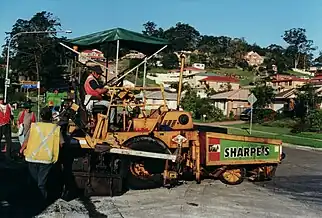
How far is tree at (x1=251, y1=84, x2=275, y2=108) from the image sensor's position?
54.5 metres

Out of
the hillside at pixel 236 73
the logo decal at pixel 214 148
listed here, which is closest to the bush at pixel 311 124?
the logo decal at pixel 214 148

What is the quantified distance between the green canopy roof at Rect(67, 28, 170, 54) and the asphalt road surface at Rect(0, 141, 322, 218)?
10.1ft

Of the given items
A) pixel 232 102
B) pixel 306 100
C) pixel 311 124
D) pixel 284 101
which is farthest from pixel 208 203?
pixel 232 102

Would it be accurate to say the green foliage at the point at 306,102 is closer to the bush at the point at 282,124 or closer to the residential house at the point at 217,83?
the bush at the point at 282,124

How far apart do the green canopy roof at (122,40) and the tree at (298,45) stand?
472 feet

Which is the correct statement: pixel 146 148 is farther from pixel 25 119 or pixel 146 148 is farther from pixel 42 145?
pixel 25 119

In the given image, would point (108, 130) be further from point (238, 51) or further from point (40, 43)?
point (238, 51)

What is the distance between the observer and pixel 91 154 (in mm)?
9180

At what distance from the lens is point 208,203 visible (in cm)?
878

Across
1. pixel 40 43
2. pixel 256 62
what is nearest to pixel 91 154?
pixel 40 43

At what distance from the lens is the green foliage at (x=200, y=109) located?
2096 inches

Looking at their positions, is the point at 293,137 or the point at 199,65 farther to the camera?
the point at 199,65

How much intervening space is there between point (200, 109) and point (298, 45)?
120 metres

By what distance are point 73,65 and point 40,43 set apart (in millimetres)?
61492
